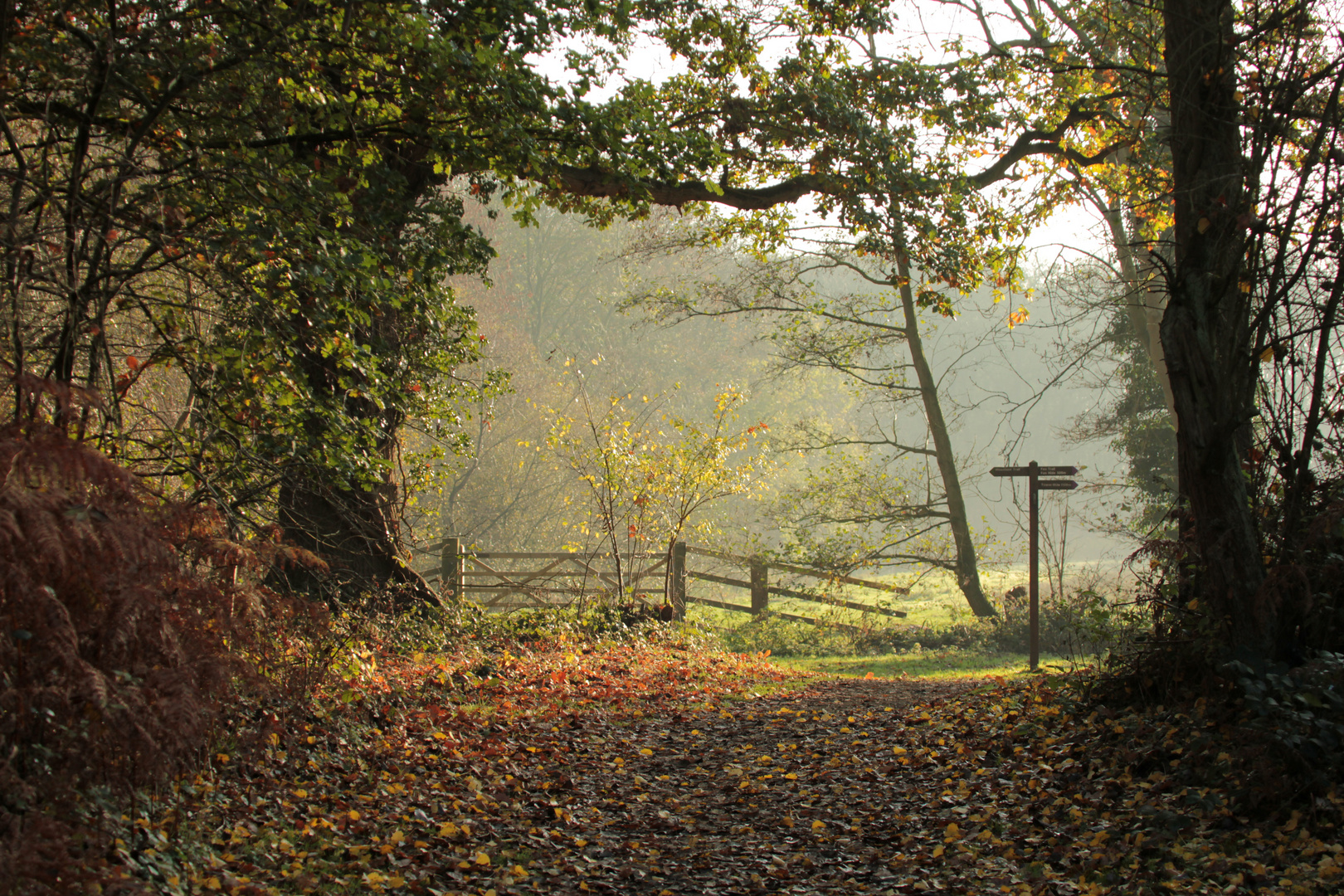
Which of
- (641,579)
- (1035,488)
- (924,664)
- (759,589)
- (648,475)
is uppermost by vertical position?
(648,475)

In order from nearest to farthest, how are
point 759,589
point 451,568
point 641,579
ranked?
point 451,568 < point 641,579 < point 759,589

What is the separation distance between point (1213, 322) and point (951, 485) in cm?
1148

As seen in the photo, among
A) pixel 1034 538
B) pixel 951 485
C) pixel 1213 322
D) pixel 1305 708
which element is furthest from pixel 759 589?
pixel 1305 708

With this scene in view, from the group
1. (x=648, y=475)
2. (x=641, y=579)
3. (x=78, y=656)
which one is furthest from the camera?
(x=641, y=579)

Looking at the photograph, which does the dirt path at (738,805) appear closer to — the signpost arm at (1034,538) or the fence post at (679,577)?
the signpost arm at (1034,538)

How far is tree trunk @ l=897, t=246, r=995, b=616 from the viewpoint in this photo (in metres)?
15.4

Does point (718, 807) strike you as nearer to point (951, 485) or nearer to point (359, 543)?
point (359, 543)

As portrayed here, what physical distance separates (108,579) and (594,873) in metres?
2.21

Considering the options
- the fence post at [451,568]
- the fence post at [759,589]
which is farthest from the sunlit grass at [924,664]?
the fence post at [451,568]

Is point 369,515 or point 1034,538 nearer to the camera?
point 369,515

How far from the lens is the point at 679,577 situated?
13.8 meters

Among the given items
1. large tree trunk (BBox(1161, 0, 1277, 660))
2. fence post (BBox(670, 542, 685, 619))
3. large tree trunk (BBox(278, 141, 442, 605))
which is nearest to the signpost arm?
large tree trunk (BBox(1161, 0, 1277, 660))

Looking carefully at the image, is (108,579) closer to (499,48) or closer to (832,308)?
Result: (499,48)

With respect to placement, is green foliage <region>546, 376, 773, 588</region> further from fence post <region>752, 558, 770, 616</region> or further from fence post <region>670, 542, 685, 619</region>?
fence post <region>752, 558, 770, 616</region>
